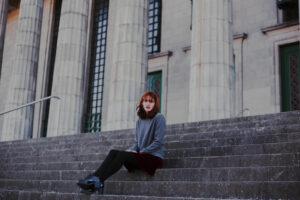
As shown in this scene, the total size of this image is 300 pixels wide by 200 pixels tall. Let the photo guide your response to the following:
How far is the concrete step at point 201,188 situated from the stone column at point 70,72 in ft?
41.4

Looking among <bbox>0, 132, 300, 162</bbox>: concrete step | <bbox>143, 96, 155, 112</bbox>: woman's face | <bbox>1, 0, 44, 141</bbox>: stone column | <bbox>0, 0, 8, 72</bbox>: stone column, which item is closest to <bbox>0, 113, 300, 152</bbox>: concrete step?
<bbox>0, 132, 300, 162</bbox>: concrete step

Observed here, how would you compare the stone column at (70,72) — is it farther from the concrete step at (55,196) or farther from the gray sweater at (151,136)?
the gray sweater at (151,136)

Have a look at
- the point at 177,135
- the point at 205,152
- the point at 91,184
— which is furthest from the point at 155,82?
the point at 91,184

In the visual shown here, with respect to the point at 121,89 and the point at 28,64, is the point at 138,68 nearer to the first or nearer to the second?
the point at 121,89

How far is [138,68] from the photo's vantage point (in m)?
18.3

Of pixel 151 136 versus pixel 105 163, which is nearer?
pixel 105 163

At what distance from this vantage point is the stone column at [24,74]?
78.6 ft

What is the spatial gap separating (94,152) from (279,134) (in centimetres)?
514

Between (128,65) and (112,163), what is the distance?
38.3 ft

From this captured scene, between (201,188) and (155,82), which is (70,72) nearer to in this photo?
(155,82)

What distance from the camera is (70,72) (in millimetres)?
21391

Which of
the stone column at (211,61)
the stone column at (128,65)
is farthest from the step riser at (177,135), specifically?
the stone column at (128,65)

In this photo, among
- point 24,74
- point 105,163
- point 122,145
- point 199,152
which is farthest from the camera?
point 24,74

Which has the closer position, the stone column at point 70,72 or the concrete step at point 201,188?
the concrete step at point 201,188
